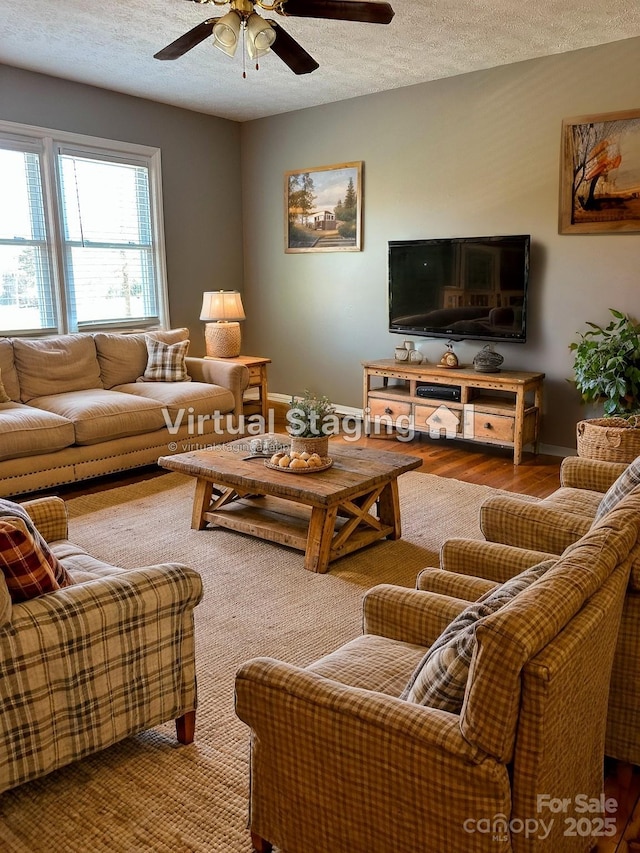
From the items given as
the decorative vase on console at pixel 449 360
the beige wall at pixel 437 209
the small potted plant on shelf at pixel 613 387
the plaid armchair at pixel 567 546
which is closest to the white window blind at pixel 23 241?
the beige wall at pixel 437 209

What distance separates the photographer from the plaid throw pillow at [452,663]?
131 cm

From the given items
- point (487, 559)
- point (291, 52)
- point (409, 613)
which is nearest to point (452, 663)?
point (409, 613)

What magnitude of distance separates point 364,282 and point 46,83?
2.94 meters

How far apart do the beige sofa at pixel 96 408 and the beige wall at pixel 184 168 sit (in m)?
1.06

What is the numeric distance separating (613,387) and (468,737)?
3.75 meters

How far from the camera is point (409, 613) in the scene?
1.86 metres

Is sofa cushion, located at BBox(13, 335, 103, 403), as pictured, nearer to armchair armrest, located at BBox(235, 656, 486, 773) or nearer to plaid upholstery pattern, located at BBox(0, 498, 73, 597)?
plaid upholstery pattern, located at BBox(0, 498, 73, 597)

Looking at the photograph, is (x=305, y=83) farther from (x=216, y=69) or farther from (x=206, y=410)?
(x=206, y=410)

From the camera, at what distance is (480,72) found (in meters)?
5.22

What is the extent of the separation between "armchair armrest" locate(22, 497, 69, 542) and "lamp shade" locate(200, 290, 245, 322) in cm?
379

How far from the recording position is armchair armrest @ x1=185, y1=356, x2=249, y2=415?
547 centimetres

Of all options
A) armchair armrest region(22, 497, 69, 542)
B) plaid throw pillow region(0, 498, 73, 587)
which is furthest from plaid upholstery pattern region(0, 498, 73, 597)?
armchair armrest region(22, 497, 69, 542)

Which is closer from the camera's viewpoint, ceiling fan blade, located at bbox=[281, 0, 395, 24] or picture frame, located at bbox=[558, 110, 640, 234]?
ceiling fan blade, located at bbox=[281, 0, 395, 24]

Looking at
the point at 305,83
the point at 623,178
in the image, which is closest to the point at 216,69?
Answer: the point at 305,83
